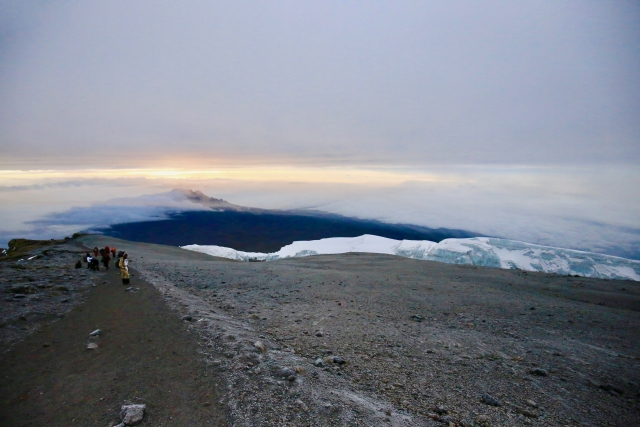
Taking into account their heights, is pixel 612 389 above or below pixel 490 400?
below

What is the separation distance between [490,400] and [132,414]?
6535mm

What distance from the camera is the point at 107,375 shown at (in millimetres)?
6402

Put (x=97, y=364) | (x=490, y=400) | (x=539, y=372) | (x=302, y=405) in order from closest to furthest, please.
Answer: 1. (x=302, y=405)
2. (x=490, y=400)
3. (x=97, y=364)
4. (x=539, y=372)

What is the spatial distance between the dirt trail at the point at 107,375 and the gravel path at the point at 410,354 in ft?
1.63

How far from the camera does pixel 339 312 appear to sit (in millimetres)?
12359

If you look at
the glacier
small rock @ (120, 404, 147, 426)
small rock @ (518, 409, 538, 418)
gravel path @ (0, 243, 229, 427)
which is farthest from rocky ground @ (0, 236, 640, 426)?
the glacier

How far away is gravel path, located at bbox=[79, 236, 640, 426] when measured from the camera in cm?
552

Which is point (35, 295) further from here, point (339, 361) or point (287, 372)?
point (339, 361)

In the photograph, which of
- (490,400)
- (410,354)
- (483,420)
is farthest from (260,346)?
(490,400)

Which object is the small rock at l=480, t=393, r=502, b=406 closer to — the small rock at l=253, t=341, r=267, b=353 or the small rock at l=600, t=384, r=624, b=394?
the small rock at l=600, t=384, r=624, b=394

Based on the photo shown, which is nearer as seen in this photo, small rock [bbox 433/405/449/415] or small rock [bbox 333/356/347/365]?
small rock [bbox 433/405/449/415]

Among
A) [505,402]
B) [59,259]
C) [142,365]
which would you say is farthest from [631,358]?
[59,259]

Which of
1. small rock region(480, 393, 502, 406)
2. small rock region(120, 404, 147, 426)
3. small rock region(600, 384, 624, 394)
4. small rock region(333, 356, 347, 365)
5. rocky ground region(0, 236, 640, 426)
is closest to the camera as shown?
small rock region(120, 404, 147, 426)

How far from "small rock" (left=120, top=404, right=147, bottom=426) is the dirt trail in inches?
4.5
